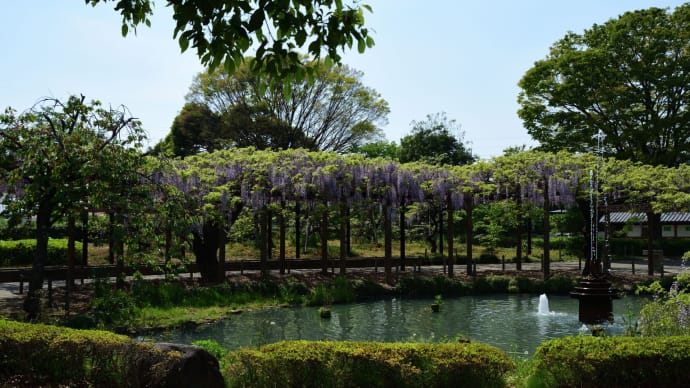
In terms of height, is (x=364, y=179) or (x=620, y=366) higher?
(x=364, y=179)

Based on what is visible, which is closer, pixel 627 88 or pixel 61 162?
pixel 61 162

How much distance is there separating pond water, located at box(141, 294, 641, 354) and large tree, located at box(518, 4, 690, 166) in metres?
18.1

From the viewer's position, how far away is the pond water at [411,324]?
40.4 feet

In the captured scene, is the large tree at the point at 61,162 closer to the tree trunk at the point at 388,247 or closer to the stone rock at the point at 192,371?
the stone rock at the point at 192,371

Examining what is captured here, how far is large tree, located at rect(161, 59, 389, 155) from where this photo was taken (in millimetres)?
38969

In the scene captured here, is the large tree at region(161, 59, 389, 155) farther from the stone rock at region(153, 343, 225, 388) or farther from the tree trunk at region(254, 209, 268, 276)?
the stone rock at region(153, 343, 225, 388)

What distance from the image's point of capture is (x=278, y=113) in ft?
132

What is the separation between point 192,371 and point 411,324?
8.47 m

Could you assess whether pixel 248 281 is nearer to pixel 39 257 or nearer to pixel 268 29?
pixel 39 257

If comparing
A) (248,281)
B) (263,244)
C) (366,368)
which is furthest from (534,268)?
(366,368)

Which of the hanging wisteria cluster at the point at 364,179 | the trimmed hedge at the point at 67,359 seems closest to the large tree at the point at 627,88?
the hanging wisteria cluster at the point at 364,179

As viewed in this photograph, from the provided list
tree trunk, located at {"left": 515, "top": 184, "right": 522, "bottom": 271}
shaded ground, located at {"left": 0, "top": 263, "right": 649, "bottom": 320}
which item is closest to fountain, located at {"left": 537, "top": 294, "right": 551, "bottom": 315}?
shaded ground, located at {"left": 0, "top": 263, "right": 649, "bottom": 320}

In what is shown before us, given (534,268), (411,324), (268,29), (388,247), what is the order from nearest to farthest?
(268,29)
(411,324)
(388,247)
(534,268)

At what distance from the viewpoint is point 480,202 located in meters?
26.2
